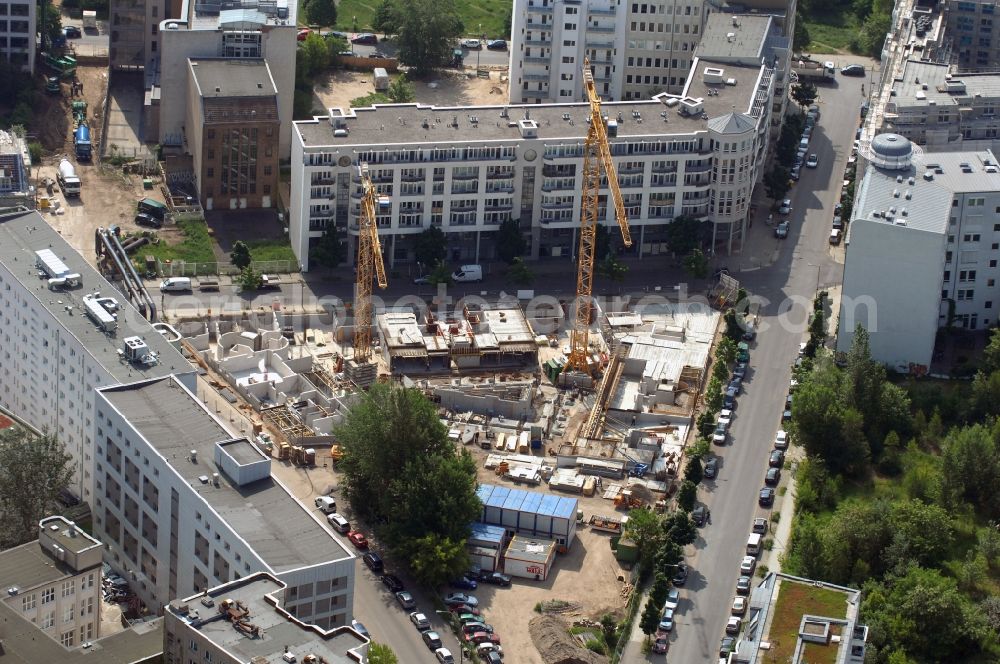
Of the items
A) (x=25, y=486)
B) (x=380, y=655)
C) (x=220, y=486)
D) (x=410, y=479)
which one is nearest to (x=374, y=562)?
(x=410, y=479)

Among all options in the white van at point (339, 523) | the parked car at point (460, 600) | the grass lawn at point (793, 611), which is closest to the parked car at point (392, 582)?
the parked car at point (460, 600)

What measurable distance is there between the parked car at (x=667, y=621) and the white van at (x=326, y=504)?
30114mm

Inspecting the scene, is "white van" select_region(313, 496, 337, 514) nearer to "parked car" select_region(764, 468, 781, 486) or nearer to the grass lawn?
"parked car" select_region(764, 468, 781, 486)

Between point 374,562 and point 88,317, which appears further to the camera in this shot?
point 88,317

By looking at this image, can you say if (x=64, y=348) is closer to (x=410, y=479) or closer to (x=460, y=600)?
(x=410, y=479)

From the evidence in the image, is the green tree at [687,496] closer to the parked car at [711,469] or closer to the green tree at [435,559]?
the parked car at [711,469]

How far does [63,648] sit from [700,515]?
57.4 m

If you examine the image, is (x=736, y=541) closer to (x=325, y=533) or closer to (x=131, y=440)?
(x=325, y=533)

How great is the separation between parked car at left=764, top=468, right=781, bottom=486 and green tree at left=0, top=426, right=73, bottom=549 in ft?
198

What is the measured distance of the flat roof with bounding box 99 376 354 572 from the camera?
540ft

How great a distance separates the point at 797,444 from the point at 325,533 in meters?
50.2

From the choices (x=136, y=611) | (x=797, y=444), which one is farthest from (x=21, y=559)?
(x=797, y=444)

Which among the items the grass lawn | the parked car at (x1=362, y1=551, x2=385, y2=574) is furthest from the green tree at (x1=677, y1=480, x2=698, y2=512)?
the parked car at (x1=362, y1=551, x2=385, y2=574)

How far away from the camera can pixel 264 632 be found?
500ft
